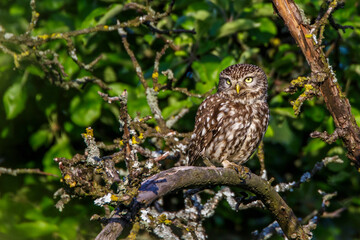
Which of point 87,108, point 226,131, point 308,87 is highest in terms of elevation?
point 87,108

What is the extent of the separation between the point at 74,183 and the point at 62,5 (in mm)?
3074

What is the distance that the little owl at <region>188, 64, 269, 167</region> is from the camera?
4.18 metres

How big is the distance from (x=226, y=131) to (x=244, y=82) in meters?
0.57

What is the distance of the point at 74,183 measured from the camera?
208cm

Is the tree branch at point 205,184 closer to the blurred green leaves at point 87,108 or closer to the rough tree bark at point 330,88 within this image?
the rough tree bark at point 330,88

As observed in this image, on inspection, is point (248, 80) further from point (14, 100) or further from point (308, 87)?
point (14, 100)

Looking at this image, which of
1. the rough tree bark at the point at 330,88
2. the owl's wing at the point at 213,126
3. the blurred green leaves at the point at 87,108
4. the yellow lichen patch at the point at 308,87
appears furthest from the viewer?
the blurred green leaves at the point at 87,108

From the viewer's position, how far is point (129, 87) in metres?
4.55

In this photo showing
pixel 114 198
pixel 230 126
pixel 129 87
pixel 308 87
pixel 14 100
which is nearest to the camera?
pixel 114 198

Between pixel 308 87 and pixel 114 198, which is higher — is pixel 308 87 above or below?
above

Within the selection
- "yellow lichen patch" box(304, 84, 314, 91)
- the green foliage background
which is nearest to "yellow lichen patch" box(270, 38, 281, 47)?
the green foliage background

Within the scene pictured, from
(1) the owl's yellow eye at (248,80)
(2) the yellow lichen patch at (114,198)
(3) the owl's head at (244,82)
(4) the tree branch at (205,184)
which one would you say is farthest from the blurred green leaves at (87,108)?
(2) the yellow lichen patch at (114,198)

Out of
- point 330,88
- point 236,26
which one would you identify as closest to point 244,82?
point 236,26

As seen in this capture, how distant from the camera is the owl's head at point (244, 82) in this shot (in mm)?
4527
